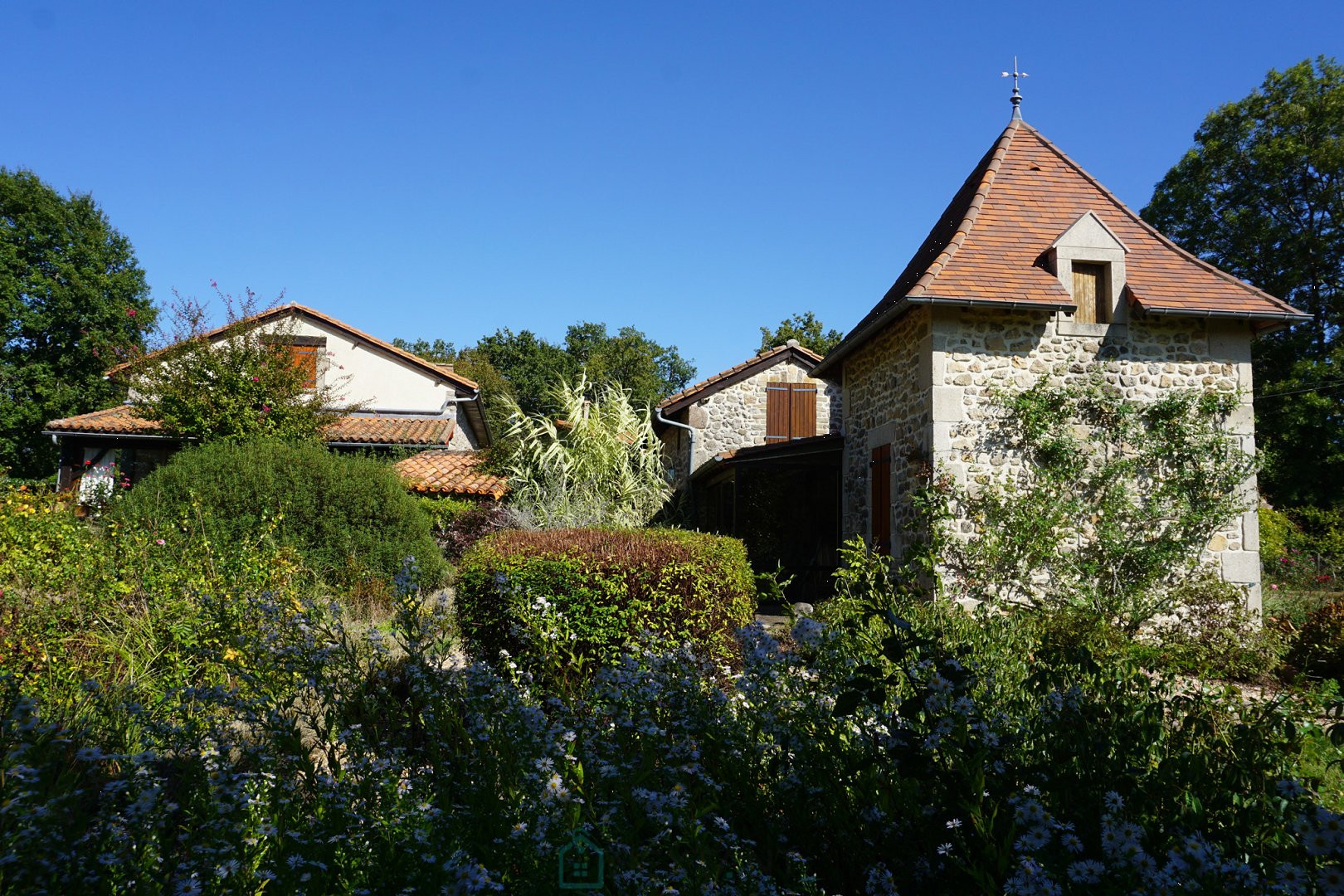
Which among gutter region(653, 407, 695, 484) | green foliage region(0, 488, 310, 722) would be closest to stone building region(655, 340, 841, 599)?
gutter region(653, 407, 695, 484)

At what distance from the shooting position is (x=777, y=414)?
59.2ft

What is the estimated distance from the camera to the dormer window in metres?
9.02

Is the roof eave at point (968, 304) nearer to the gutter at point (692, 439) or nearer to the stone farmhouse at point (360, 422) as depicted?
the gutter at point (692, 439)

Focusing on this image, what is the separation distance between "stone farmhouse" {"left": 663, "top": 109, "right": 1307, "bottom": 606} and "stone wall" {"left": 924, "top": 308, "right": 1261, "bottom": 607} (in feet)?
0.04

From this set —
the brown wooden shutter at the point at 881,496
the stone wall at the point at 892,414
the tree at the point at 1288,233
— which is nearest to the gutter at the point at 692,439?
the stone wall at the point at 892,414

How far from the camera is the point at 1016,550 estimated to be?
8.56 metres

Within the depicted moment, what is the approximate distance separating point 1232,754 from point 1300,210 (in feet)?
77.6

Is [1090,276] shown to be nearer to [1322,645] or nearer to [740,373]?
[1322,645]

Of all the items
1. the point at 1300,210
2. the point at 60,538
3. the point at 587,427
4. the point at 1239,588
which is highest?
the point at 1300,210

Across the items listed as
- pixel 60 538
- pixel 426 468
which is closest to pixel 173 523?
pixel 60 538

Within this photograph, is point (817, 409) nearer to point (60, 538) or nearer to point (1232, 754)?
point (60, 538)

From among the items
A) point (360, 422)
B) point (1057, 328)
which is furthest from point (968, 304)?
point (360, 422)

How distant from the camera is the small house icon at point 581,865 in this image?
57.4 inches

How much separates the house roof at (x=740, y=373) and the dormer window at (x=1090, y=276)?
864cm
